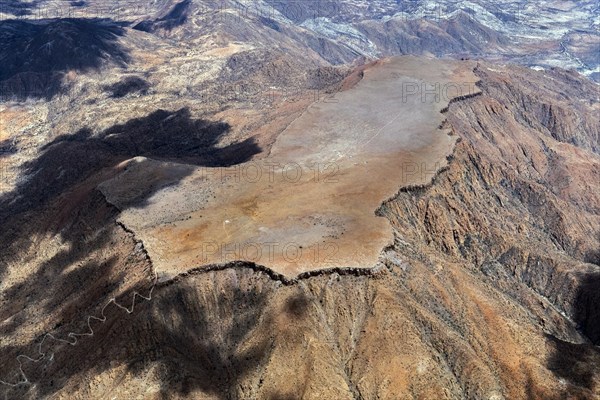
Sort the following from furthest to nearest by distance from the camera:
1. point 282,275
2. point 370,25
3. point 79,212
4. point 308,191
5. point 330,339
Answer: point 370,25
point 79,212
point 308,191
point 282,275
point 330,339

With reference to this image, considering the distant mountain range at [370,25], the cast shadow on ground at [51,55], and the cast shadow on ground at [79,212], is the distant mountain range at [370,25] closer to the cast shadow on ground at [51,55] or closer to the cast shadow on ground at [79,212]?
the cast shadow on ground at [51,55]

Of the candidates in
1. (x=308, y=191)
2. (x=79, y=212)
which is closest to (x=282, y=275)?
(x=308, y=191)

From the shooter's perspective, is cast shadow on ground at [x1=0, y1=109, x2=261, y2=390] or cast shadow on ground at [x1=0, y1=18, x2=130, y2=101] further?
cast shadow on ground at [x1=0, y1=18, x2=130, y2=101]

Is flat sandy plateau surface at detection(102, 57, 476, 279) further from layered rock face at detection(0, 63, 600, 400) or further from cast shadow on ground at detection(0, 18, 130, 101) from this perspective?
cast shadow on ground at detection(0, 18, 130, 101)

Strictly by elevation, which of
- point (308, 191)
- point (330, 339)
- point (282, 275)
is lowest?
point (330, 339)

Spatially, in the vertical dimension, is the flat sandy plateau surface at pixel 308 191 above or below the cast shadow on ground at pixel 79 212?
above

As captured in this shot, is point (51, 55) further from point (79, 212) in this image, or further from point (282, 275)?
point (282, 275)

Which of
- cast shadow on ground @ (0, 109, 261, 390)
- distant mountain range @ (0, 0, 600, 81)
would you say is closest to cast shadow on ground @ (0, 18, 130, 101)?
distant mountain range @ (0, 0, 600, 81)

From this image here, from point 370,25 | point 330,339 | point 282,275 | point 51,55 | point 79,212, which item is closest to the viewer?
point 330,339

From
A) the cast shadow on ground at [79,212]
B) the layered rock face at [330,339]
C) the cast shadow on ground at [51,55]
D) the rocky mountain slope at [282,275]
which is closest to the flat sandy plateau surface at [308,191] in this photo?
the rocky mountain slope at [282,275]

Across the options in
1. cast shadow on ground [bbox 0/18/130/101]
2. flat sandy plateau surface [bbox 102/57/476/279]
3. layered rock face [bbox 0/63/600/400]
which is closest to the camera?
layered rock face [bbox 0/63/600/400]
